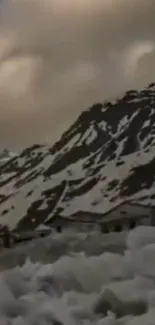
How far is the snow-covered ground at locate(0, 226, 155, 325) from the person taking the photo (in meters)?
1.15

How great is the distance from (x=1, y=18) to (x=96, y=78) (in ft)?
0.93

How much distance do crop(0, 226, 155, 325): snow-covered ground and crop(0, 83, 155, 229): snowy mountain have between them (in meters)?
0.06

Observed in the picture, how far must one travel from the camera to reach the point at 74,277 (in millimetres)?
1197

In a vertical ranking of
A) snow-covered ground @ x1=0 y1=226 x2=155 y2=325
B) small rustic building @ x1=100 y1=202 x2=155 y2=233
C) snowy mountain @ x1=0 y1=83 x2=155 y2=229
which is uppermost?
snowy mountain @ x1=0 y1=83 x2=155 y2=229

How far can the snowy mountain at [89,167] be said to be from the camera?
1.27 meters

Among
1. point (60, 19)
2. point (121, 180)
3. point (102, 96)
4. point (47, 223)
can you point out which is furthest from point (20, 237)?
point (60, 19)

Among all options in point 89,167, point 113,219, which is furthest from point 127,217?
point 89,167

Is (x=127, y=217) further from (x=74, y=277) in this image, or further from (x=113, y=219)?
(x=74, y=277)

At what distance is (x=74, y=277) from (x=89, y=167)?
8.8 inches

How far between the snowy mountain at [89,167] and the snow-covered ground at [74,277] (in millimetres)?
64

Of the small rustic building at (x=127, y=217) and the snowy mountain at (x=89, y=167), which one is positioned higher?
the snowy mountain at (x=89, y=167)

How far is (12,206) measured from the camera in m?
1.33

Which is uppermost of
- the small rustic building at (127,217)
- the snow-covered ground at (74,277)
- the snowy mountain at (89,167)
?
the snowy mountain at (89,167)

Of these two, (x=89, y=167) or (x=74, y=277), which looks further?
(x=89, y=167)
